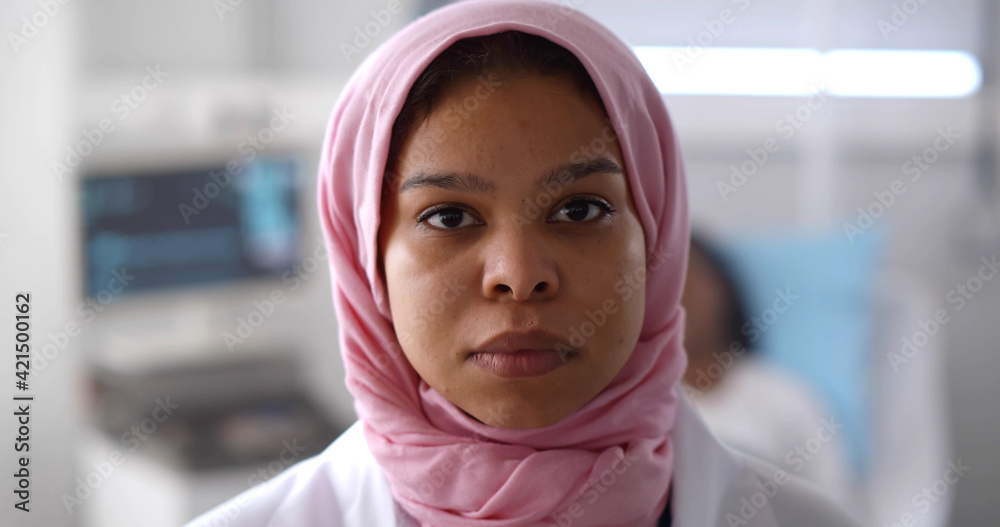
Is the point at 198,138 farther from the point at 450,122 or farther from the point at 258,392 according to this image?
the point at 450,122

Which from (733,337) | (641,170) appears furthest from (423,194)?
(733,337)

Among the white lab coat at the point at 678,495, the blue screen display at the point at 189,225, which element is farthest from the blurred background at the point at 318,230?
the white lab coat at the point at 678,495

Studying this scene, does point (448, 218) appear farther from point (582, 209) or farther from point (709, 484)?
point (709, 484)

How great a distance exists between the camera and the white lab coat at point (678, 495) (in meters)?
0.95

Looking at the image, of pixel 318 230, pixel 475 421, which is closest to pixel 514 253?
pixel 475 421

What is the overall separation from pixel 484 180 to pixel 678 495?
17.7 inches

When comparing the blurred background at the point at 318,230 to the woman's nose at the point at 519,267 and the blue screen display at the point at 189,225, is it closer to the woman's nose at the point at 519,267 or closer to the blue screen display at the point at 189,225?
the blue screen display at the point at 189,225

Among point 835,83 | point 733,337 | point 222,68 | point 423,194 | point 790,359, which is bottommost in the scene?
point 790,359

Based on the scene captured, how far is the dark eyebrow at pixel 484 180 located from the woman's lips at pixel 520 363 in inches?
6.5

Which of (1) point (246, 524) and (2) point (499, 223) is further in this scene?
(1) point (246, 524)

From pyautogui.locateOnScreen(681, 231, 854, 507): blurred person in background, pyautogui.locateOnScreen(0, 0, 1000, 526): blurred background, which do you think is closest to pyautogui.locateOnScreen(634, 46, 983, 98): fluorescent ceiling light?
pyautogui.locateOnScreen(0, 0, 1000, 526): blurred background

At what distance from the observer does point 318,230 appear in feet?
10.3

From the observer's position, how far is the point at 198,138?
2.72 m

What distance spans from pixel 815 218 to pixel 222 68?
8.17 ft
